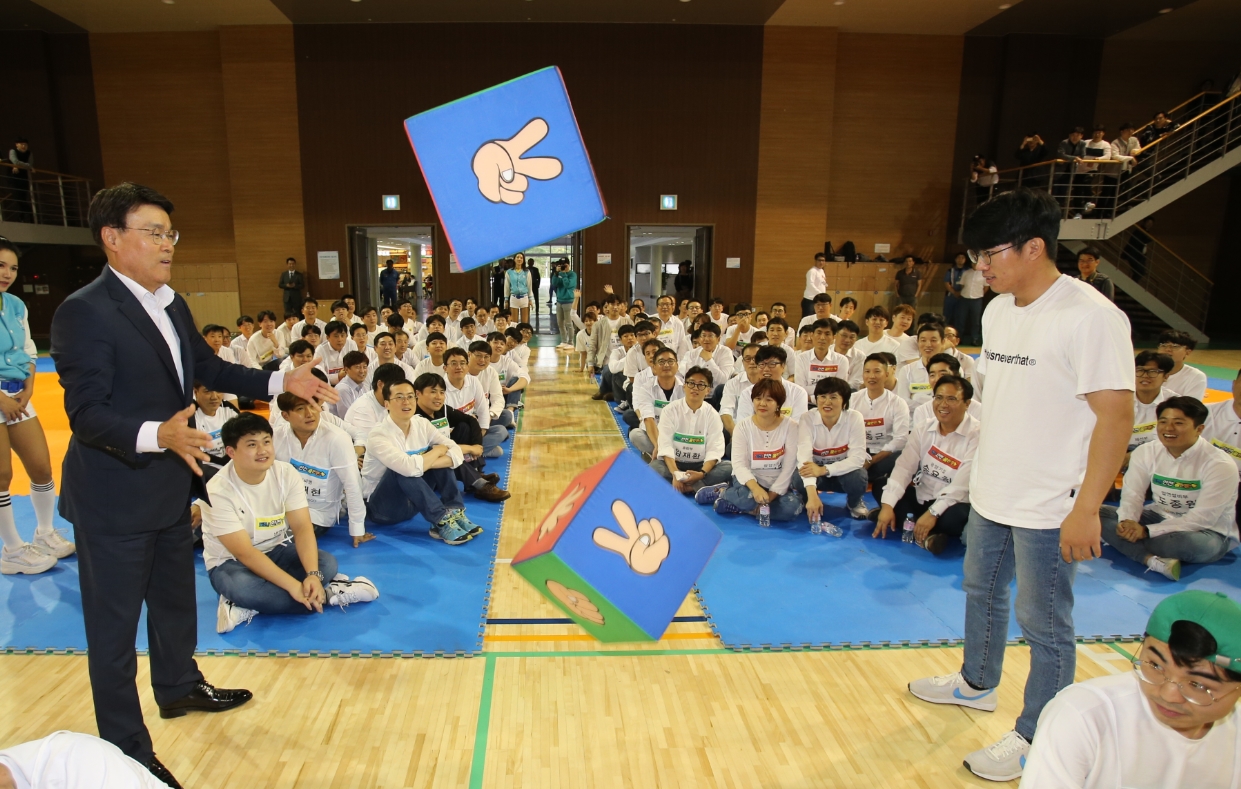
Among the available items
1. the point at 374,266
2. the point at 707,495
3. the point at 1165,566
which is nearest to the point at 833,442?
the point at 707,495

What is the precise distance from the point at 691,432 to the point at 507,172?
10.6 feet

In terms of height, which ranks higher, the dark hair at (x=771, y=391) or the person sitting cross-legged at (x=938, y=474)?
the dark hair at (x=771, y=391)

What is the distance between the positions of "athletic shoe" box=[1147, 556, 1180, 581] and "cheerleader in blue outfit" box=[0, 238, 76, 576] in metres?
6.58

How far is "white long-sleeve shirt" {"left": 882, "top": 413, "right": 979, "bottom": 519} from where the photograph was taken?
15.4ft

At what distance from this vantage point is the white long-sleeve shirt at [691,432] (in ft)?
18.9

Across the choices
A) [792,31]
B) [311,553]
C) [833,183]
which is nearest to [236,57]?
[792,31]

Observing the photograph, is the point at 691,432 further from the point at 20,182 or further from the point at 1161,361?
the point at 20,182

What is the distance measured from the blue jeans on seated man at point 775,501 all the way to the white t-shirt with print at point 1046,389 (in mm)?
2632

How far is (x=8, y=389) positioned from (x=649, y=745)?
13.4ft

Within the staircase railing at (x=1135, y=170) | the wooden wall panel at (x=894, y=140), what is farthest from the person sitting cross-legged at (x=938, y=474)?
the wooden wall panel at (x=894, y=140)

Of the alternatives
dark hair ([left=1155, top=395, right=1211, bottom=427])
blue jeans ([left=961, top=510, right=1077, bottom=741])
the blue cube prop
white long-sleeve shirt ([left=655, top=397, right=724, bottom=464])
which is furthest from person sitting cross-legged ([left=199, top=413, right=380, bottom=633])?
dark hair ([left=1155, top=395, right=1211, bottom=427])

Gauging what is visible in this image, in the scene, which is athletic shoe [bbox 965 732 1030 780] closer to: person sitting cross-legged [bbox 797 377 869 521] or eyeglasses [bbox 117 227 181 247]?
person sitting cross-legged [bbox 797 377 869 521]

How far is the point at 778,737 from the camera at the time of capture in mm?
2779

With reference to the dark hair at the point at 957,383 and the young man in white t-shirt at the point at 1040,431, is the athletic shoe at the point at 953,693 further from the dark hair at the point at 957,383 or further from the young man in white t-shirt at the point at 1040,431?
the dark hair at the point at 957,383
